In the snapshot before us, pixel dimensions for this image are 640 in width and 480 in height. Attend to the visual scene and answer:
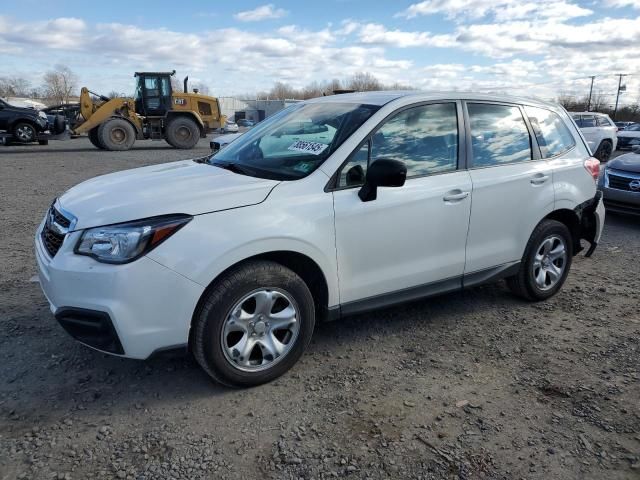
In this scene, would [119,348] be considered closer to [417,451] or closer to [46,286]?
[46,286]

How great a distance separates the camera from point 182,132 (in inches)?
826

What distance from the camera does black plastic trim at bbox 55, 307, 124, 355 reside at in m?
2.65

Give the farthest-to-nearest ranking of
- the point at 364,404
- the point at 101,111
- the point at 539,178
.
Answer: the point at 101,111
the point at 539,178
the point at 364,404

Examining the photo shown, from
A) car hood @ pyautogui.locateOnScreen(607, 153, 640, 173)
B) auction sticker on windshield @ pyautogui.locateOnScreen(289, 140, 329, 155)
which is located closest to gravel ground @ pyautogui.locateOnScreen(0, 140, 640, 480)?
auction sticker on windshield @ pyautogui.locateOnScreen(289, 140, 329, 155)

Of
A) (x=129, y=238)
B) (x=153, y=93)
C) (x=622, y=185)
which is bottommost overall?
(x=622, y=185)

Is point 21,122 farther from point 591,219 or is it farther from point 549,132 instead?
point 591,219

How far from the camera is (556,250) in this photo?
4.47 m

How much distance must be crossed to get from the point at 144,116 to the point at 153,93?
0.98 m

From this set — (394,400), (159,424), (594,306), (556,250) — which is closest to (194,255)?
(159,424)

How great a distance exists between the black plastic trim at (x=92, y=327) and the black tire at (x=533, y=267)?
3.21 m

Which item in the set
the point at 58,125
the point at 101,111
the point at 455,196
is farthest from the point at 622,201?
the point at 58,125

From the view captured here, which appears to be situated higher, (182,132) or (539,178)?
(539,178)

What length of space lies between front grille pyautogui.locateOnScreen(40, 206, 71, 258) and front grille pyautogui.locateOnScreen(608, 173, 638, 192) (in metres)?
7.89

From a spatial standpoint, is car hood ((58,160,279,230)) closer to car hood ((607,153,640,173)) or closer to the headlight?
the headlight
